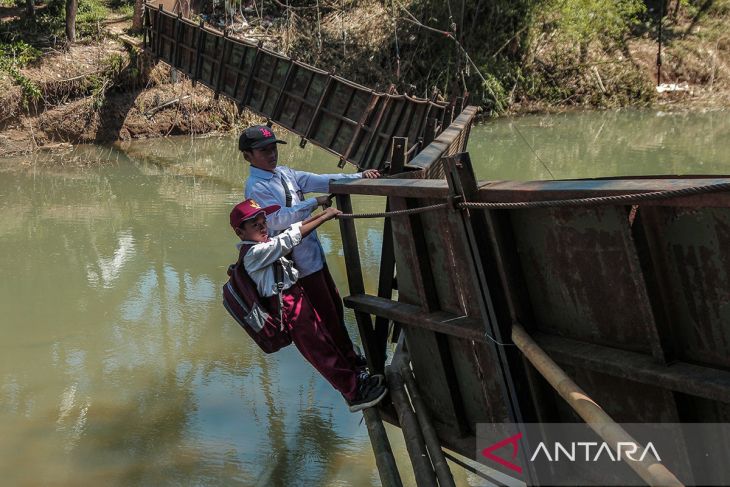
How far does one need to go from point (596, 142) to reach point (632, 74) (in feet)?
27.6

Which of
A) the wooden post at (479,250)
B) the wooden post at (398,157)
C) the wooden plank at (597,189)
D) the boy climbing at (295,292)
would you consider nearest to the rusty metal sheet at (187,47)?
the wooden post at (398,157)

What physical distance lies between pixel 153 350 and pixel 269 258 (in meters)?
3.75

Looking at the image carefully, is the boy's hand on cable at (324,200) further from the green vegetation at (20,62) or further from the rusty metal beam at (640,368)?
the green vegetation at (20,62)

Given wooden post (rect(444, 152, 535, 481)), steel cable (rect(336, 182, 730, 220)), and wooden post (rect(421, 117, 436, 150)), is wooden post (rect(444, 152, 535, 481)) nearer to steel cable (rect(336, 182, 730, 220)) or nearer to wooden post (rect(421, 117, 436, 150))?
steel cable (rect(336, 182, 730, 220))

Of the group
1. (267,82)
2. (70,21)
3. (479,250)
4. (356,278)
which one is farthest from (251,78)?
(479,250)

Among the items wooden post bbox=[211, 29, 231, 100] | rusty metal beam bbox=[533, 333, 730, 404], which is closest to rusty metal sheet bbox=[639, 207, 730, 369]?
rusty metal beam bbox=[533, 333, 730, 404]

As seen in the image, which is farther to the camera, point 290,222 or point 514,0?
point 514,0

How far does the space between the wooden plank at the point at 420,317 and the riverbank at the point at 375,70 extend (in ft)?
61.6

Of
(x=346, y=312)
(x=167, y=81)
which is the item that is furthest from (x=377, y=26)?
(x=346, y=312)

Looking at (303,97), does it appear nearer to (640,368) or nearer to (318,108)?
(318,108)

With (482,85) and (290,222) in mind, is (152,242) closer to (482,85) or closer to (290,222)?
(290,222)

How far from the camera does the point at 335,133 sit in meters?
13.3

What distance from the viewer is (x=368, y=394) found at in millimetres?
4566

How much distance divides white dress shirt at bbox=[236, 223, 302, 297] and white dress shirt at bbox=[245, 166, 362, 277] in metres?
0.23
